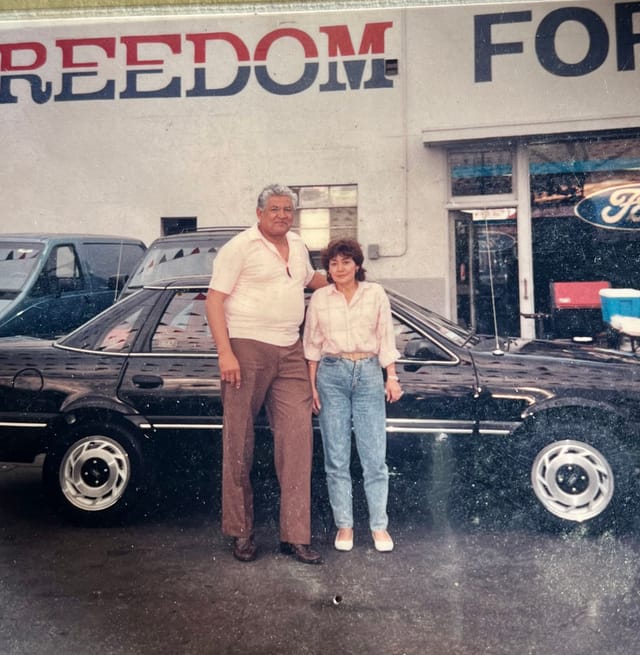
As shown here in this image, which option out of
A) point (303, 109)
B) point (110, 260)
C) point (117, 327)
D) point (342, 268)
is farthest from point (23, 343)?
point (303, 109)

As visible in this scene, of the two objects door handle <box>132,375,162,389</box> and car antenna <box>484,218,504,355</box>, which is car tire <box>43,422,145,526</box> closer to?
door handle <box>132,375,162,389</box>

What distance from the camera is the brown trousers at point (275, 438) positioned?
3434 mm

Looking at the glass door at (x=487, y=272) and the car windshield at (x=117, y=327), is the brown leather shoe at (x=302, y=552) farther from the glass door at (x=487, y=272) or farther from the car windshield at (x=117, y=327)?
the glass door at (x=487, y=272)

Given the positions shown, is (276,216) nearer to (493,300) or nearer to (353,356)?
(353,356)

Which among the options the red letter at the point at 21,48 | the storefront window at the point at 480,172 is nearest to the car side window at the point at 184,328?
the red letter at the point at 21,48

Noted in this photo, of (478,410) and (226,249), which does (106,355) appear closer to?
(226,249)

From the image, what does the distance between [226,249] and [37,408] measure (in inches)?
61.9

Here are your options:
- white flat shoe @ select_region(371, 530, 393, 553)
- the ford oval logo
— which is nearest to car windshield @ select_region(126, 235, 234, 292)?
white flat shoe @ select_region(371, 530, 393, 553)

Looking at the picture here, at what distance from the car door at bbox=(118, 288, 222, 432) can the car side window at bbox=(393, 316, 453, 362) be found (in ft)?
3.49

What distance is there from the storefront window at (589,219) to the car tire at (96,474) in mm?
3094

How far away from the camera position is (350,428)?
A: 3545mm

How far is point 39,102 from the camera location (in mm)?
4477

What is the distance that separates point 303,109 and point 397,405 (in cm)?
210

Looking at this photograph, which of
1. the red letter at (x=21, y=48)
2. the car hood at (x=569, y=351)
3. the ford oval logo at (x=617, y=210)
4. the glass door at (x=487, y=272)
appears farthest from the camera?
the ford oval logo at (x=617, y=210)
